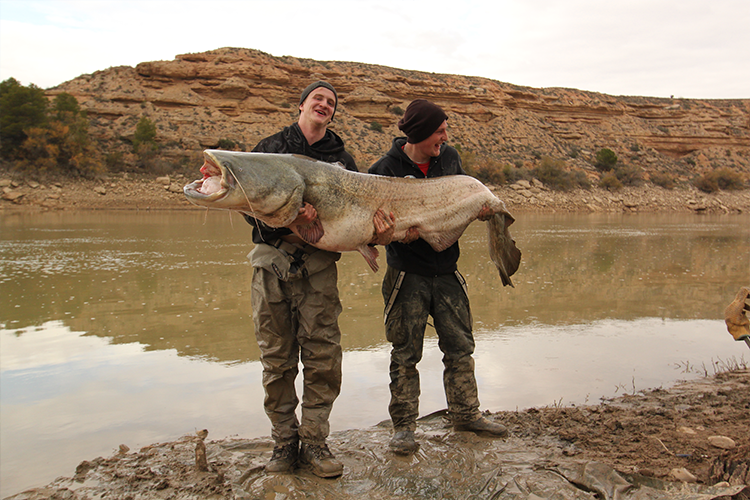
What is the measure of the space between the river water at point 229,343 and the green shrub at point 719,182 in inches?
1576

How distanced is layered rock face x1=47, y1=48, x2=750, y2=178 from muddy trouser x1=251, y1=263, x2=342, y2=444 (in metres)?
30.5

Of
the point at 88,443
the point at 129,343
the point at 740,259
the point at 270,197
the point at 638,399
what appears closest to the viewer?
the point at 270,197

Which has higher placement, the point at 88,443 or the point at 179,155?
the point at 179,155

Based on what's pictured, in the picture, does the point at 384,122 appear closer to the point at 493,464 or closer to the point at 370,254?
the point at 370,254

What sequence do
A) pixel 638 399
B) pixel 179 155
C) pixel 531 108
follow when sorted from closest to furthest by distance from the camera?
1. pixel 638 399
2. pixel 179 155
3. pixel 531 108

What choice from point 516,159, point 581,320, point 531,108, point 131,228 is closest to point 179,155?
point 131,228

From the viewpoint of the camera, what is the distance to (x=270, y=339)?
2938 mm

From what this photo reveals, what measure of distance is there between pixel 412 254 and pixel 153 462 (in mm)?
1996

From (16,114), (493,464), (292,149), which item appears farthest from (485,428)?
(16,114)

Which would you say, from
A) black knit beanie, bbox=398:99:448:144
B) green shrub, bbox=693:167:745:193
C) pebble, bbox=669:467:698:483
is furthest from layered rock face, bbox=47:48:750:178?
pebble, bbox=669:467:698:483

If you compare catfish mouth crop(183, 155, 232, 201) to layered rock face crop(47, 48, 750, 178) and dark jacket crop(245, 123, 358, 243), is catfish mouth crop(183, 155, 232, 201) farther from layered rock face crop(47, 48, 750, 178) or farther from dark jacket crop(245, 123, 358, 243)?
layered rock face crop(47, 48, 750, 178)

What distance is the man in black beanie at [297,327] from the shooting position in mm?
2922

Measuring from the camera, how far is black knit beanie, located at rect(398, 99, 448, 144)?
10.8ft

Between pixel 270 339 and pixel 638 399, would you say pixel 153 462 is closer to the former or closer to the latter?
pixel 270 339
